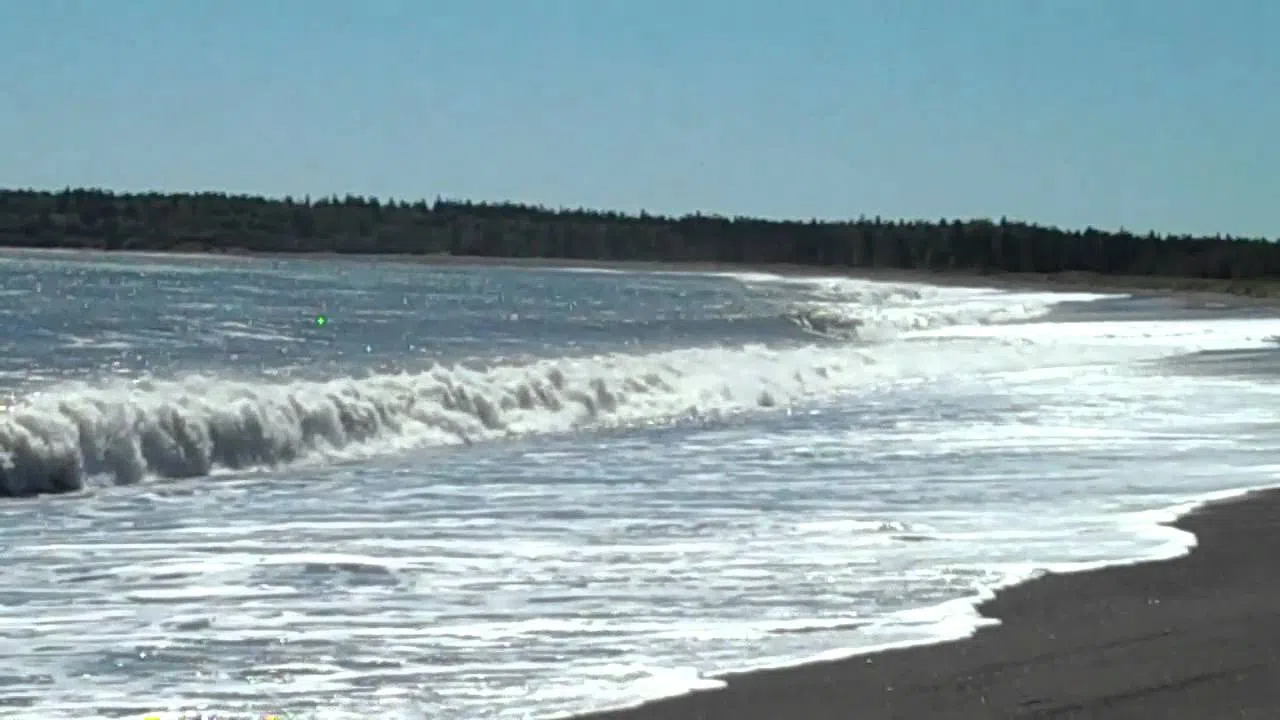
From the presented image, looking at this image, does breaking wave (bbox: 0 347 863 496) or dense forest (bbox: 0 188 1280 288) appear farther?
dense forest (bbox: 0 188 1280 288)

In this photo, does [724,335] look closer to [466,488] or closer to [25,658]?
[466,488]

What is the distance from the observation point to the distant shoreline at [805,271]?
381 feet

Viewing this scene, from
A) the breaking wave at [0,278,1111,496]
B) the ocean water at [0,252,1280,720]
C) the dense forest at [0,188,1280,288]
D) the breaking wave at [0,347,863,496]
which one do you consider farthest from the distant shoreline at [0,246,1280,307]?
the ocean water at [0,252,1280,720]

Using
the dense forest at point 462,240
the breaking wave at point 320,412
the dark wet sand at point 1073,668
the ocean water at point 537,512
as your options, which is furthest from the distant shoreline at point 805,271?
the dark wet sand at point 1073,668

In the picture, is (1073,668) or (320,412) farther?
(320,412)

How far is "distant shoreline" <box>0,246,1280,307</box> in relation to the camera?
381ft

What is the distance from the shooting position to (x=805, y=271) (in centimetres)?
16962

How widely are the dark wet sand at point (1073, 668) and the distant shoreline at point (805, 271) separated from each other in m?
80.9

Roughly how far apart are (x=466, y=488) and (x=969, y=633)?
7.64m

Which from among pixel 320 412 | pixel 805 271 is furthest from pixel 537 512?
pixel 805 271

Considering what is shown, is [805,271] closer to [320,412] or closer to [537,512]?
[320,412]

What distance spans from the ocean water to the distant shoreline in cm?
6431

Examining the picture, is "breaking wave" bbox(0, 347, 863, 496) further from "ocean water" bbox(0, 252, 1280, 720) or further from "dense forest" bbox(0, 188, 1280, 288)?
"dense forest" bbox(0, 188, 1280, 288)

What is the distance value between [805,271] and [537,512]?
155709 mm
